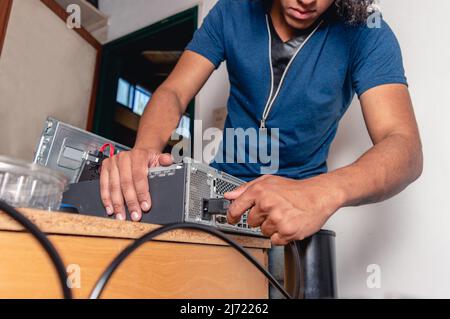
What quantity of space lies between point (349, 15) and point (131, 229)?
798mm

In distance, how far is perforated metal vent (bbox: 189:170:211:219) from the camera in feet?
1.86

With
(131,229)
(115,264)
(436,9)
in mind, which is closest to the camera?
(115,264)

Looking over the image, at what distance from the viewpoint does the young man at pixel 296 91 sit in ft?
2.05

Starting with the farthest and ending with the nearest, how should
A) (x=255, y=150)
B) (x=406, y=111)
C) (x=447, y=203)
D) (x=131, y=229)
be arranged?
(x=447, y=203)
(x=255, y=150)
(x=406, y=111)
(x=131, y=229)

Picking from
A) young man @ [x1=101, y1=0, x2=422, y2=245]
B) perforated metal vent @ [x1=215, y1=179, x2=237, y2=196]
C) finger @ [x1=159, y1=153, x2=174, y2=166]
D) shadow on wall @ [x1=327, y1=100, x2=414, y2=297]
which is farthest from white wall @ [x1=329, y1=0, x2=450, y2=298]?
finger @ [x1=159, y1=153, x2=174, y2=166]

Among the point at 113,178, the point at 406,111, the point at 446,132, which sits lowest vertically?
the point at 113,178

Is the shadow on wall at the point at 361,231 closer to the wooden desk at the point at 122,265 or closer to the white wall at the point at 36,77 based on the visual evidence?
the wooden desk at the point at 122,265

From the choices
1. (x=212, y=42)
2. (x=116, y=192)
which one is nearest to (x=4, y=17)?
(x=212, y=42)

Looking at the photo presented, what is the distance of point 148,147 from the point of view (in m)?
0.77

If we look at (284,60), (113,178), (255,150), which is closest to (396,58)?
(284,60)

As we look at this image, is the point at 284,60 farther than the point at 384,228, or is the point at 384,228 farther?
the point at 384,228
